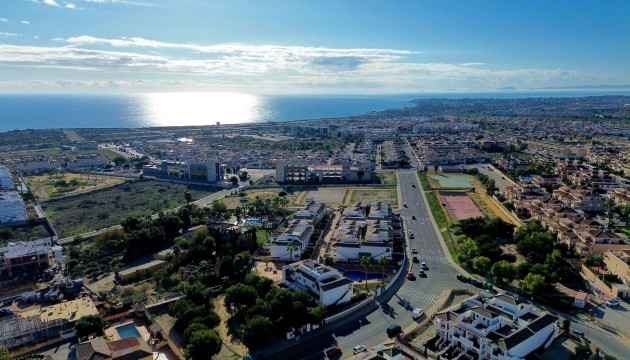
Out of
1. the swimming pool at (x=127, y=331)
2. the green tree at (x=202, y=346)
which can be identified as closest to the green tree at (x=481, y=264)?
the green tree at (x=202, y=346)

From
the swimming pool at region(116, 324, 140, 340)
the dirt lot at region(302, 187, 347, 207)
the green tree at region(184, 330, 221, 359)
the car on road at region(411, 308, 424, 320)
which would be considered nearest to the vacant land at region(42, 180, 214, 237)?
the dirt lot at region(302, 187, 347, 207)

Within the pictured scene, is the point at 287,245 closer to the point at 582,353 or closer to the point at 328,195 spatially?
the point at 582,353

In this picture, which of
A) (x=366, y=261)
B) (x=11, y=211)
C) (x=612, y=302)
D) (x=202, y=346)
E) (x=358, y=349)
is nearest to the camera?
(x=202, y=346)

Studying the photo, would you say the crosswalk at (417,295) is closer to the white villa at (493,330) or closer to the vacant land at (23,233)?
the white villa at (493,330)

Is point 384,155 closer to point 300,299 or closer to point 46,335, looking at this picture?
point 300,299

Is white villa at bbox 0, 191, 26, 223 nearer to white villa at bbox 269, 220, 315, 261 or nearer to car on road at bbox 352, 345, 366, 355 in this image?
white villa at bbox 269, 220, 315, 261

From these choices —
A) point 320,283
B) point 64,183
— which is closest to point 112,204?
point 64,183
